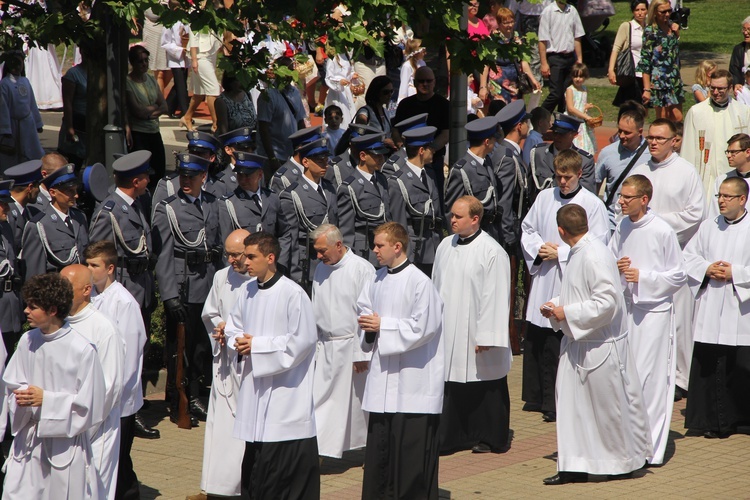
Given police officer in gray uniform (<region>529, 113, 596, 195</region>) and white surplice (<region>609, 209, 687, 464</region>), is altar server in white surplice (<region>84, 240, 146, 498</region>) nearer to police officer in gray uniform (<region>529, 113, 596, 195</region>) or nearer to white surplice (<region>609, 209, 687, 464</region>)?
white surplice (<region>609, 209, 687, 464</region>)

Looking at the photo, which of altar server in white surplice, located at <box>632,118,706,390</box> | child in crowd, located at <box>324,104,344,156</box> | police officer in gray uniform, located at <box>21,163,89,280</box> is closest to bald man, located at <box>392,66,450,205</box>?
child in crowd, located at <box>324,104,344,156</box>

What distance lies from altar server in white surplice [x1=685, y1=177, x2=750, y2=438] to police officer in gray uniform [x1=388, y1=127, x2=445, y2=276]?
2654 millimetres

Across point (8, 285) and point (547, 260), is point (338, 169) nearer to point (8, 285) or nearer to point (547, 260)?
point (547, 260)

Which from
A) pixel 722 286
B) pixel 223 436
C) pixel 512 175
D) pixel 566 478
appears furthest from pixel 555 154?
pixel 223 436

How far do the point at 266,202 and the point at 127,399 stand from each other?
3079mm

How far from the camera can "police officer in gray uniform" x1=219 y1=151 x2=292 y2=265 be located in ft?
35.0

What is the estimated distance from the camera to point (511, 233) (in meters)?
12.3

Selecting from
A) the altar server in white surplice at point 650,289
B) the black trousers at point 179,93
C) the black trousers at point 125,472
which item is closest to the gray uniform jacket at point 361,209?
the altar server in white surplice at point 650,289

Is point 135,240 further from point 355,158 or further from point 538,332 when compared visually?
point 538,332

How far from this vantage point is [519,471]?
30.8 feet

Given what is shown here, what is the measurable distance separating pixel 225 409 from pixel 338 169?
401 cm

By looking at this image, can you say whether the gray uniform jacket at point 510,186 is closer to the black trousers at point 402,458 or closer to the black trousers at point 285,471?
the black trousers at point 402,458

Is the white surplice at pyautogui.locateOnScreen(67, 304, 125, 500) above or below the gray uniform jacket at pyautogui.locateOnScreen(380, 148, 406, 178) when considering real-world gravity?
below

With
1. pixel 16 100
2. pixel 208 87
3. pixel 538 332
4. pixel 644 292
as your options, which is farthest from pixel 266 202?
pixel 208 87
